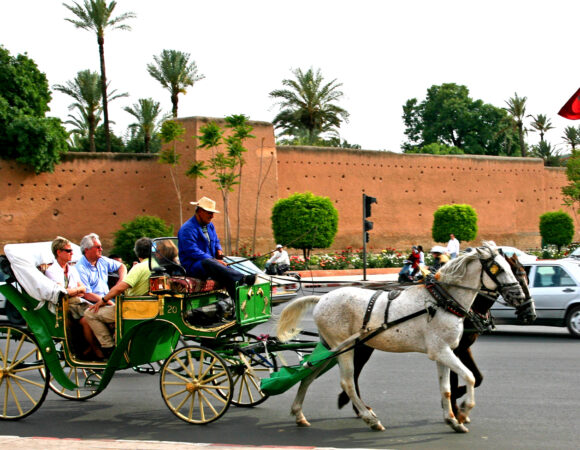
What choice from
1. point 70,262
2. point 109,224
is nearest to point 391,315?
point 70,262

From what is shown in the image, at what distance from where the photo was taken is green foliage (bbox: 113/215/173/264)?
88.9 ft

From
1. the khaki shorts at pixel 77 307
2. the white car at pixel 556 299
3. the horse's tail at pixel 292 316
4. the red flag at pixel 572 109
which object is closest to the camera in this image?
the horse's tail at pixel 292 316

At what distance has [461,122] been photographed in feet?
205

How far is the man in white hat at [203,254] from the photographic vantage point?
22.7 feet

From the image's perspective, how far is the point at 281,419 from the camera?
6.91 meters

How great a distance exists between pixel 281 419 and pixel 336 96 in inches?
1402

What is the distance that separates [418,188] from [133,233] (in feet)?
57.0

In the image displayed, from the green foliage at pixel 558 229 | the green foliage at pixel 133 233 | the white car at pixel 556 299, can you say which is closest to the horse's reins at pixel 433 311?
the white car at pixel 556 299

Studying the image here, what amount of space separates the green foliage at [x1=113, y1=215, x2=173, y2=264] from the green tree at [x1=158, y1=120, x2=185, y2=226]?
11.4ft

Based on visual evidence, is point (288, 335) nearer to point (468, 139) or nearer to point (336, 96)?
point (336, 96)

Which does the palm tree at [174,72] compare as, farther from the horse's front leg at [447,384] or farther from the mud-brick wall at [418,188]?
the horse's front leg at [447,384]

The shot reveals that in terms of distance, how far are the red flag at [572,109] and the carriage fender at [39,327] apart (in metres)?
7.76

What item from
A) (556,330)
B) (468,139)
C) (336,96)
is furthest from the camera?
(468,139)

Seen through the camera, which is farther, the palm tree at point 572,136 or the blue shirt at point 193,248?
the palm tree at point 572,136
